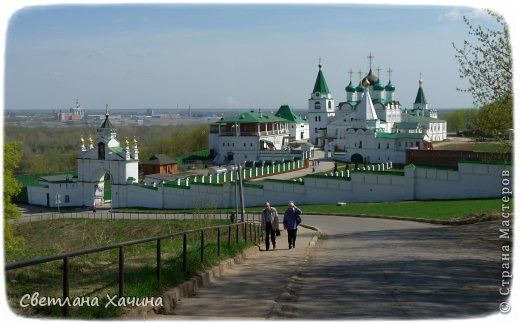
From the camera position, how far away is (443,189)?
29359 mm

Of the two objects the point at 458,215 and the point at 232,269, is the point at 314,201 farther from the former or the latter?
the point at 232,269

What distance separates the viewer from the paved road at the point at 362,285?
581 centimetres

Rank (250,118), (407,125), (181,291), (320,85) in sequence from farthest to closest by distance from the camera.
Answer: (320,85)
(407,125)
(250,118)
(181,291)

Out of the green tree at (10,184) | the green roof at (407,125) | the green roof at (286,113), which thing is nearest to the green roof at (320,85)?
the green roof at (286,113)

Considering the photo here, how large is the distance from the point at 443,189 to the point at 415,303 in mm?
24208

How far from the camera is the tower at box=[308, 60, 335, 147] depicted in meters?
72.5

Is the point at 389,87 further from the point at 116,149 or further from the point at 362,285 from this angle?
the point at 362,285

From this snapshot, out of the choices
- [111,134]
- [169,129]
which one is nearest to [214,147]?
[169,129]

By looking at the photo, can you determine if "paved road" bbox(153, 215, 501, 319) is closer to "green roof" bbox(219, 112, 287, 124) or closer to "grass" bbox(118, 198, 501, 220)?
"grass" bbox(118, 198, 501, 220)

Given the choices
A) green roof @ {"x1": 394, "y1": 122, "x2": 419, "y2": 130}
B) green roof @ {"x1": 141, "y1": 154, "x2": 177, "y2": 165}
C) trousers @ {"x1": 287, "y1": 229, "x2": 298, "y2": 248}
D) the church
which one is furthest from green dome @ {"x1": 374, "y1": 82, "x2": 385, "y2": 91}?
trousers @ {"x1": 287, "y1": 229, "x2": 298, "y2": 248}

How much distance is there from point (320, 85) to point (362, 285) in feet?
223

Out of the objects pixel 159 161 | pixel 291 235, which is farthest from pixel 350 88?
pixel 291 235

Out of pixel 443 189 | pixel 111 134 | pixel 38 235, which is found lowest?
pixel 38 235

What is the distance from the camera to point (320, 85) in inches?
2926
